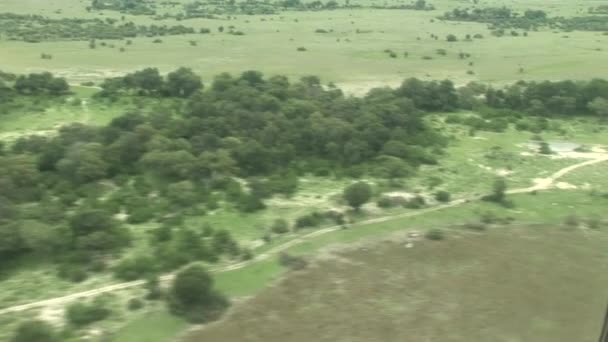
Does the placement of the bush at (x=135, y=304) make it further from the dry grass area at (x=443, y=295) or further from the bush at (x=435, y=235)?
the bush at (x=435, y=235)

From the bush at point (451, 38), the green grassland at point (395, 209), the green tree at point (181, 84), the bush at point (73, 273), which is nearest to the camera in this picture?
the green grassland at point (395, 209)

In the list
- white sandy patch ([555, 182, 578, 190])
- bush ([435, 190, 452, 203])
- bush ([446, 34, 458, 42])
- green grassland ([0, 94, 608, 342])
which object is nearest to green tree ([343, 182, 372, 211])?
green grassland ([0, 94, 608, 342])

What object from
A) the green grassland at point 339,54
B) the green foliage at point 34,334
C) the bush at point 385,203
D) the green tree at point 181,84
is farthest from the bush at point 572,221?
the green tree at point 181,84

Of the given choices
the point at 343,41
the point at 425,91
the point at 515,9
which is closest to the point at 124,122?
the point at 425,91

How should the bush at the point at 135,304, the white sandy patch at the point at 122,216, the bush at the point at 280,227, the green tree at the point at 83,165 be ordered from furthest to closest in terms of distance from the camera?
1. the green tree at the point at 83,165
2. the white sandy patch at the point at 122,216
3. the bush at the point at 280,227
4. the bush at the point at 135,304

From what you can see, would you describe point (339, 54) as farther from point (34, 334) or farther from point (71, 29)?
point (34, 334)

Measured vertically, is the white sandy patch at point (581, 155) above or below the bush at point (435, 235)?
above

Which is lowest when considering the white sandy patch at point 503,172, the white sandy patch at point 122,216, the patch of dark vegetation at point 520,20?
the white sandy patch at point 122,216

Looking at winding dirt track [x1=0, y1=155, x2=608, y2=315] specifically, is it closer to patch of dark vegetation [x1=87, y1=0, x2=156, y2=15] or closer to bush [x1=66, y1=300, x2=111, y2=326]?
bush [x1=66, y1=300, x2=111, y2=326]
